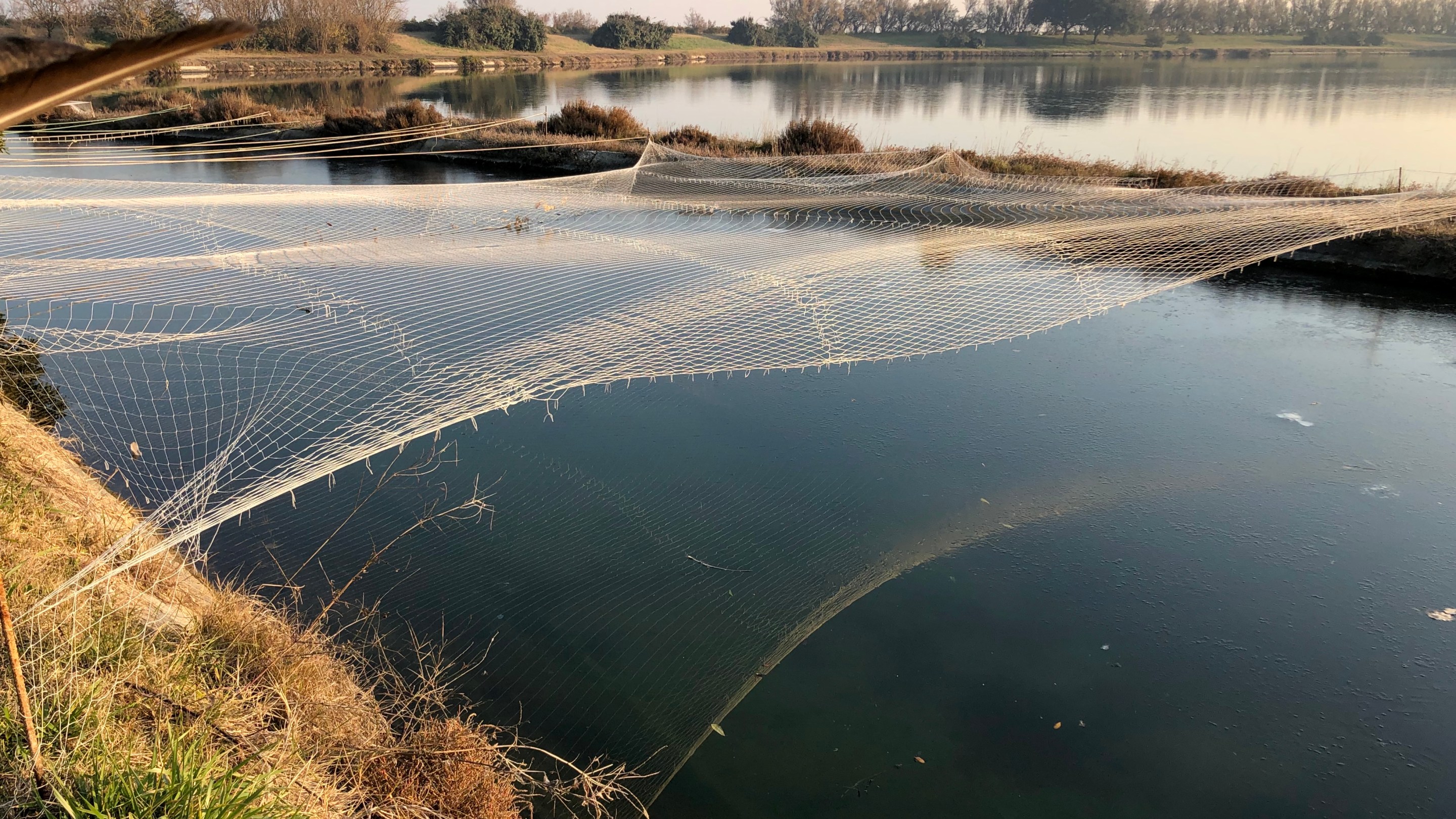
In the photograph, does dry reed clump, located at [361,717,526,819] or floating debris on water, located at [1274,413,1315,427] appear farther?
floating debris on water, located at [1274,413,1315,427]

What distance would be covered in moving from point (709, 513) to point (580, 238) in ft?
7.86

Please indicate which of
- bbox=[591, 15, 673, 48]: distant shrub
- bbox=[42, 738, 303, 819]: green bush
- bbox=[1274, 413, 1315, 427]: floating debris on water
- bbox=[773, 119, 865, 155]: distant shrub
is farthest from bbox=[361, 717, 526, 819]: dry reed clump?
bbox=[591, 15, 673, 48]: distant shrub

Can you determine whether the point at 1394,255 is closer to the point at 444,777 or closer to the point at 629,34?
the point at 444,777

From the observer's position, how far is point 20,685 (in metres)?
1.17

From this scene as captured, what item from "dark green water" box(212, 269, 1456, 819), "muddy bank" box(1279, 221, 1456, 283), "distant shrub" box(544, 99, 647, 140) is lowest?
"dark green water" box(212, 269, 1456, 819)

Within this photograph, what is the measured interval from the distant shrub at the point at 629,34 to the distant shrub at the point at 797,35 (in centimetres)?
912

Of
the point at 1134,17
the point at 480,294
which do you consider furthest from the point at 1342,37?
the point at 480,294

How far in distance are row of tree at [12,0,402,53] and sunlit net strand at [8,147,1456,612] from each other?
64.9 ft

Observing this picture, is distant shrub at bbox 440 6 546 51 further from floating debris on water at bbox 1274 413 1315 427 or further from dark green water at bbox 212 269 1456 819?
floating debris on water at bbox 1274 413 1315 427

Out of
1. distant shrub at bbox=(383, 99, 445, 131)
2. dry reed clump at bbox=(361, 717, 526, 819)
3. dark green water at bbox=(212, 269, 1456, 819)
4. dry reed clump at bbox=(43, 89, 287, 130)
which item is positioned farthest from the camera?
dry reed clump at bbox=(43, 89, 287, 130)

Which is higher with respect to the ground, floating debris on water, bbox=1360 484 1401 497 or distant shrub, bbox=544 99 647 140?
distant shrub, bbox=544 99 647 140

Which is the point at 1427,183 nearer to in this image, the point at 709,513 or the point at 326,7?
the point at 709,513

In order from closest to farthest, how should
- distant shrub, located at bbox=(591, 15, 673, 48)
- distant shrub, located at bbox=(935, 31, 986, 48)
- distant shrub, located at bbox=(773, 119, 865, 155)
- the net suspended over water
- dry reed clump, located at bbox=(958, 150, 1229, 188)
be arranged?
the net suspended over water → dry reed clump, located at bbox=(958, 150, 1229, 188) → distant shrub, located at bbox=(773, 119, 865, 155) → distant shrub, located at bbox=(591, 15, 673, 48) → distant shrub, located at bbox=(935, 31, 986, 48)

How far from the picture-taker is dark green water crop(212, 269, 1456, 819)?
8.30ft
